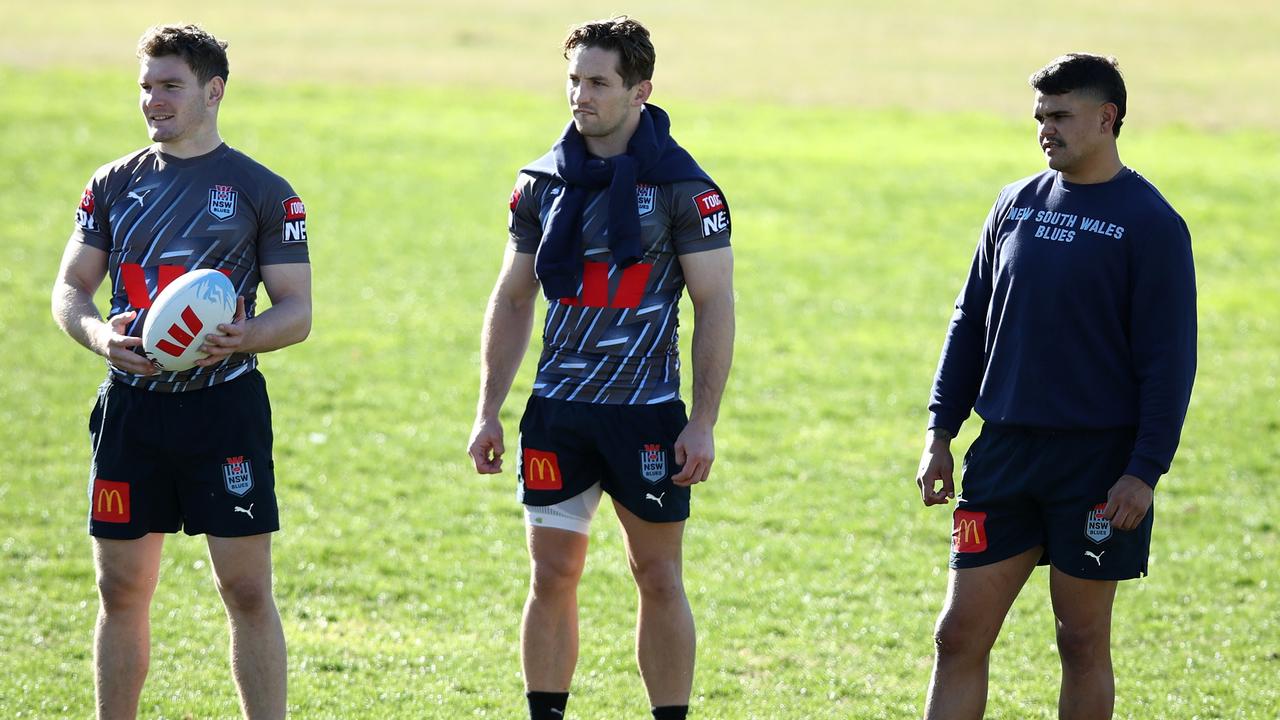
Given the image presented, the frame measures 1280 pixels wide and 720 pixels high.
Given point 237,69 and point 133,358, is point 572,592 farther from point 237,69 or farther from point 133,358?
point 237,69

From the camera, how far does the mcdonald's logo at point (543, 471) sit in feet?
16.0

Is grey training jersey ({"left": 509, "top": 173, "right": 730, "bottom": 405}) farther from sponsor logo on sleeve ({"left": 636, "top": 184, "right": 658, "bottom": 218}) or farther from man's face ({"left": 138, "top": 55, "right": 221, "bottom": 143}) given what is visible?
man's face ({"left": 138, "top": 55, "right": 221, "bottom": 143})

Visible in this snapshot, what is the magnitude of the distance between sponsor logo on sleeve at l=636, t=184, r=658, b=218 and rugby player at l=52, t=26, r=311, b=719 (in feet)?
3.60

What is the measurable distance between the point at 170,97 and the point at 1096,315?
9.54ft

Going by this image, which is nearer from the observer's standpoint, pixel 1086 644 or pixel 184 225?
pixel 1086 644

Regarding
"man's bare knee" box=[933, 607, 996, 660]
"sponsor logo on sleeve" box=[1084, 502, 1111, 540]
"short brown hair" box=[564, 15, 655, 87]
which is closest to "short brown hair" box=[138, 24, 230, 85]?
"short brown hair" box=[564, 15, 655, 87]

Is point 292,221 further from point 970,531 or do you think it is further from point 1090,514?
point 1090,514

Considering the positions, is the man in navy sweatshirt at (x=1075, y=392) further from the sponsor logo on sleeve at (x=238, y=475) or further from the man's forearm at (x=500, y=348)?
the sponsor logo on sleeve at (x=238, y=475)

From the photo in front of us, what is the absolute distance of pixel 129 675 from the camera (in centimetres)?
472

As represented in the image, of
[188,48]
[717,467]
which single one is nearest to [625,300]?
[188,48]


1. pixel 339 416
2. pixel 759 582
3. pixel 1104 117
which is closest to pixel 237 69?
pixel 339 416

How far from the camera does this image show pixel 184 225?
468 centimetres

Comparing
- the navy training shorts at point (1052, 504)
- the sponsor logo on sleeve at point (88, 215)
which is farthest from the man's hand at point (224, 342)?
the navy training shorts at point (1052, 504)

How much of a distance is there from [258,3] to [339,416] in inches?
1480
